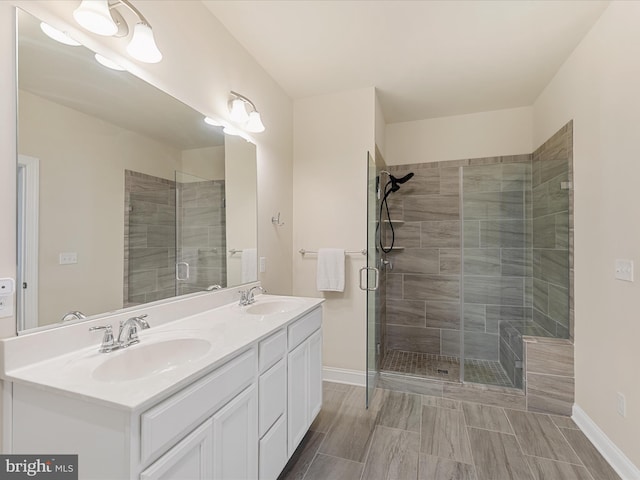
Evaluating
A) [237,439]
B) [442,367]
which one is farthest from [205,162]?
[442,367]

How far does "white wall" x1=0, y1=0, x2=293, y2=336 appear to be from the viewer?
0.97 m

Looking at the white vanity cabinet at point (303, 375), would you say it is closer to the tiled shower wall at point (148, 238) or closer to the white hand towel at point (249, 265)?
the white hand towel at point (249, 265)

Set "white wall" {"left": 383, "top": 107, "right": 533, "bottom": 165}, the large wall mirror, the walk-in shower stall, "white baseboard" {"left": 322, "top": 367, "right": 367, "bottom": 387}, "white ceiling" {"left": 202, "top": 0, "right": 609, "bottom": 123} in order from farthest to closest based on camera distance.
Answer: "white wall" {"left": 383, "top": 107, "right": 533, "bottom": 165}
"white baseboard" {"left": 322, "top": 367, "right": 367, "bottom": 387}
the walk-in shower stall
"white ceiling" {"left": 202, "top": 0, "right": 609, "bottom": 123}
the large wall mirror

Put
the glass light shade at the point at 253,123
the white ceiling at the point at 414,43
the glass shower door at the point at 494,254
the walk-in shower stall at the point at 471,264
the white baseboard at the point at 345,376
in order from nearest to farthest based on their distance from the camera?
the white ceiling at the point at 414,43 < the glass light shade at the point at 253,123 < the walk-in shower stall at the point at 471,264 < the white baseboard at the point at 345,376 < the glass shower door at the point at 494,254

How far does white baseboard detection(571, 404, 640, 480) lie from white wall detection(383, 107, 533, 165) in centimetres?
247

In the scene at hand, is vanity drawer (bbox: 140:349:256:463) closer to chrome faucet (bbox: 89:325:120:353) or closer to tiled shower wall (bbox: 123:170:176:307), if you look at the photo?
chrome faucet (bbox: 89:325:120:353)

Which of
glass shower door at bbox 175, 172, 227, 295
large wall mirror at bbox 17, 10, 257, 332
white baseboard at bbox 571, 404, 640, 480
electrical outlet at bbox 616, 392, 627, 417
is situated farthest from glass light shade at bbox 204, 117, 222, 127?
white baseboard at bbox 571, 404, 640, 480

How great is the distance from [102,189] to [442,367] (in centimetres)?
318

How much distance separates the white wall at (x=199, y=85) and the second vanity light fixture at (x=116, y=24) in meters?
0.07

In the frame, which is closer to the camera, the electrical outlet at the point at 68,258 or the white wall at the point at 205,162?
the electrical outlet at the point at 68,258

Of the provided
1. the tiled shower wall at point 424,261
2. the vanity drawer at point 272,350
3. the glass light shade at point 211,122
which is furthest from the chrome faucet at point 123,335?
the tiled shower wall at point 424,261

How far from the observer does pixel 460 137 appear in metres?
3.37

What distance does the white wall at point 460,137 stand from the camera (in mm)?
3189

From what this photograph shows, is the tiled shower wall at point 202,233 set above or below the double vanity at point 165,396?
above
